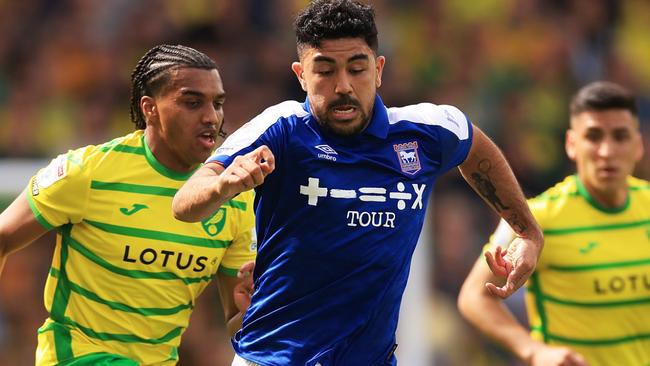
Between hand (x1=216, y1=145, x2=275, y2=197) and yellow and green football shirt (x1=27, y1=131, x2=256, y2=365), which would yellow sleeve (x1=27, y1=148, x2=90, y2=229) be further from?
hand (x1=216, y1=145, x2=275, y2=197)

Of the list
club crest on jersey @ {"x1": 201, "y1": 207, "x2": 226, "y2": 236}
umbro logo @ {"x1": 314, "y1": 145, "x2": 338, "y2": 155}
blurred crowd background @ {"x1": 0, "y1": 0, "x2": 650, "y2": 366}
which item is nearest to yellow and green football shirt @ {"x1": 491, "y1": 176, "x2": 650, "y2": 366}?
club crest on jersey @ {"x1": 201, "y1": 207, "x2": 226, "y2": 236}

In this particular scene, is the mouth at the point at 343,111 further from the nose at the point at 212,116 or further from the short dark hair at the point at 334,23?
the nose at the point at 212,116

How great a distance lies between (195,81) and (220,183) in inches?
63.2

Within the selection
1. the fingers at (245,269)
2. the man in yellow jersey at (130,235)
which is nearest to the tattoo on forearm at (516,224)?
the fingers at (245,269)

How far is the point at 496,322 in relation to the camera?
610 cm

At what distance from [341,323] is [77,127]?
6241 millimetres

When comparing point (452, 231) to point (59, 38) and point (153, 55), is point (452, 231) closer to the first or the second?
point (59, 38)

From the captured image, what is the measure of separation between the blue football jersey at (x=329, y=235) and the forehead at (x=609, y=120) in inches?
102

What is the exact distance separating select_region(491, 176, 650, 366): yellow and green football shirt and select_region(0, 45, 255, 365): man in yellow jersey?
1.84 metres

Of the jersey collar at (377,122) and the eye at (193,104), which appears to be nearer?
the jersey collar at (377,122)

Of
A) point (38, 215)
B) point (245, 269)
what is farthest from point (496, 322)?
point (38, 215)

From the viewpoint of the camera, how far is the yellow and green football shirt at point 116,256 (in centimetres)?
503

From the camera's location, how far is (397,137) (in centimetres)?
440

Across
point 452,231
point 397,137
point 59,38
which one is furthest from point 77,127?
point 397,137
